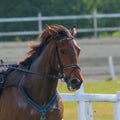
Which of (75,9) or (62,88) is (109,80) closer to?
(62,88)

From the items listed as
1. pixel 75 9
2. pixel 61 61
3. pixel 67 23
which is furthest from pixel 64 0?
pixel 61 61

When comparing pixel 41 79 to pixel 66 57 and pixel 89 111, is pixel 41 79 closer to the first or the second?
pixel 66 57

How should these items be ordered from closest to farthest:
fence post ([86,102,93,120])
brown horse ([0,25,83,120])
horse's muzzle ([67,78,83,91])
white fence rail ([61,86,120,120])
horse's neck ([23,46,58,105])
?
horse's muzzle ([67,78,83,91]) < brown horse ([0,25,83,120]) < horse's neck ([23,46,58,105]) < white fence rail ([61,86,120,120]) < fence post ([86,102,93,120])

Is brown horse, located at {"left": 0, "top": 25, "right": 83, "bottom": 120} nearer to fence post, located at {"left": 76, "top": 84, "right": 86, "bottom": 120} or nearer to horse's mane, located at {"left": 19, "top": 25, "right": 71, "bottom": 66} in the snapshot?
horse's mane, located at {"left": 19, "top": 25, "right": 71, "bottom": 66}

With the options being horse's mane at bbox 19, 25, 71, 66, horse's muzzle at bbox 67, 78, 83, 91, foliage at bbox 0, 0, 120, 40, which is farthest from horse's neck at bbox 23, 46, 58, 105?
foliage at bbox 0, 0, 120, 40

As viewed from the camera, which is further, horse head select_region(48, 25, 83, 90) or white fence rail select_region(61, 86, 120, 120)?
white fence rail select_region(61, 86, 120, 120)

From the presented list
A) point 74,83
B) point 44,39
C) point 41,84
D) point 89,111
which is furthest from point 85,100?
point 74,83

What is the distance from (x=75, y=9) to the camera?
3978 centimetres

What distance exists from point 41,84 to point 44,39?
1.84 ft

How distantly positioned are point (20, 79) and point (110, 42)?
73.4ft

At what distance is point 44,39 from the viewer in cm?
827

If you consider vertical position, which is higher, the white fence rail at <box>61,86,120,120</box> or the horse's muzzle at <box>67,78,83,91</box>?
the white fence rail at <box>61,86,120,120</box>

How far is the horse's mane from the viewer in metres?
8.06

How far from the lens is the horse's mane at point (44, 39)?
806cm
